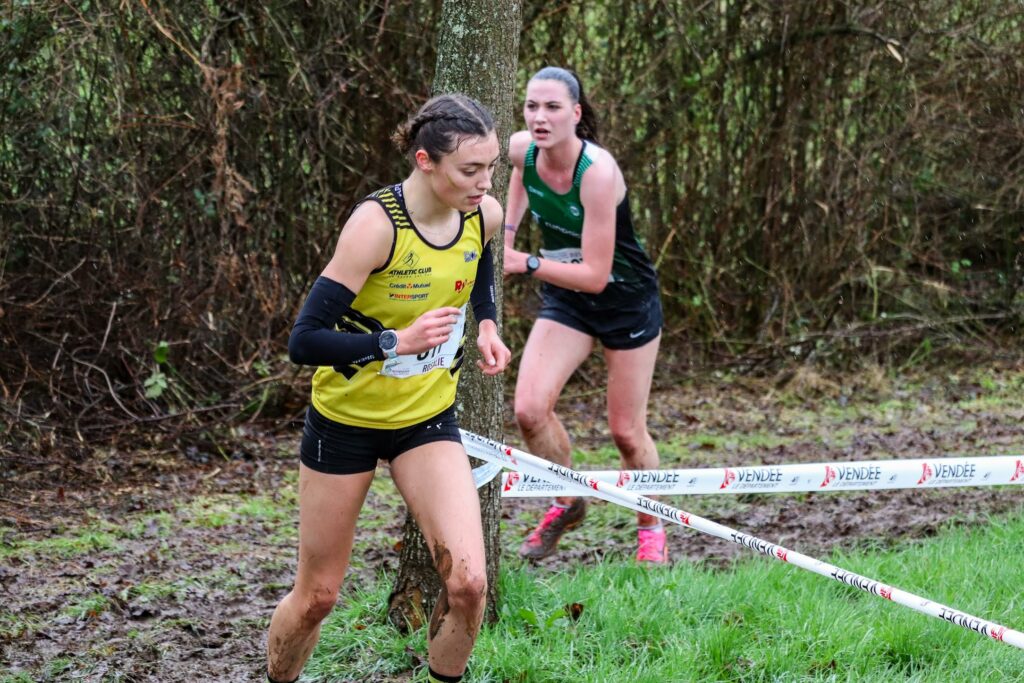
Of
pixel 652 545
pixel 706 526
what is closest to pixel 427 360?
pixel 706 526

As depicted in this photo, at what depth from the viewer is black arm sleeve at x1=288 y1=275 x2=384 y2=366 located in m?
3.25

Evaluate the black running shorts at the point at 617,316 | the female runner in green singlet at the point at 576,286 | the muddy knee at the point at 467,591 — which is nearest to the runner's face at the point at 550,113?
the female runner in green singlet at the point at 576,286

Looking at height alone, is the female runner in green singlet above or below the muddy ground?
above

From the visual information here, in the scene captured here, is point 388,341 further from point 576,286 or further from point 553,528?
point 553,528

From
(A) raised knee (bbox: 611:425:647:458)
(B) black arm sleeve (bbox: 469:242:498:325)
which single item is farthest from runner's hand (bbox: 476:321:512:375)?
(A) raised knee (bbox: 611:425:647:458)

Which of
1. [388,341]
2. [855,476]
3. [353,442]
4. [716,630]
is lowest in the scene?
[716,630]

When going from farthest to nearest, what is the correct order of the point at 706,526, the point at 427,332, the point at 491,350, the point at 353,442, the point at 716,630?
the point at 716,630
the point at 706,526
the point at 491,350
the point at 353,442
the point at 427,332

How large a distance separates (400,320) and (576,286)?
6.46ft

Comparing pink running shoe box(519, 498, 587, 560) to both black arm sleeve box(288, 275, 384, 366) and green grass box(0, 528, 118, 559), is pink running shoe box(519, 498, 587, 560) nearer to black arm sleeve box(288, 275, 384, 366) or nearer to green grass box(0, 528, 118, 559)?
green grass box(0, 528, 118, 559)

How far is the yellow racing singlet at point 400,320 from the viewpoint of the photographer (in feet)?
11.3

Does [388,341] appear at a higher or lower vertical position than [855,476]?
higher

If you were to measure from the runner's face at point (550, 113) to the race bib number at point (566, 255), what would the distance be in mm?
537

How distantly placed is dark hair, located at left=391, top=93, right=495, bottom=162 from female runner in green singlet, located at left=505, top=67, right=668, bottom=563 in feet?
5.72

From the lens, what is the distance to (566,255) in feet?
18.4
